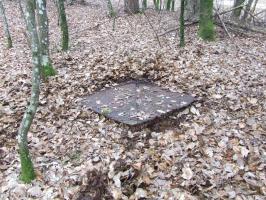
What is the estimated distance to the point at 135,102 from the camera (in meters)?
7.53

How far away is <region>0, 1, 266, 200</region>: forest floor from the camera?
5.43 metres

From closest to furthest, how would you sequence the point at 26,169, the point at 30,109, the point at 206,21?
the point at 30,109 < the point at 26,169 < the point at 206,21

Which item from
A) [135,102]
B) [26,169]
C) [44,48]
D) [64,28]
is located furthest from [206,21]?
[26,169]

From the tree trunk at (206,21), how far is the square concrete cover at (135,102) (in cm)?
390

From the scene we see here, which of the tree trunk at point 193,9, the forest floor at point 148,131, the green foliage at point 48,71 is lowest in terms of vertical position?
the forest floor at point 148,131

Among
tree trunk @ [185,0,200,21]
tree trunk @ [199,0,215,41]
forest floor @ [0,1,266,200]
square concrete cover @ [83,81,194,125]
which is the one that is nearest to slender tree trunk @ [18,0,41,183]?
forest floor @ [0,1,266,200]

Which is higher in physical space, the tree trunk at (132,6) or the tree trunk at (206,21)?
the tree trunk at (206,21)

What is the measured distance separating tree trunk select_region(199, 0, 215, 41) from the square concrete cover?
3.90 m

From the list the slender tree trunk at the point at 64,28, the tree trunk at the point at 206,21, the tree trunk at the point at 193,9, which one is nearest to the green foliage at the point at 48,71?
the slender tree trunk at the point at 64,28

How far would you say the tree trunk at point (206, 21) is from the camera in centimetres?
1111

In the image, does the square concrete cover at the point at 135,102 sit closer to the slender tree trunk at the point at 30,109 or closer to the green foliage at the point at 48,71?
the green foliage at the point at 48,71

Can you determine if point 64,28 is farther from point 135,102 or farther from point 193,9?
point 193,9

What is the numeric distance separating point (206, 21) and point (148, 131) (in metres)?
6.06

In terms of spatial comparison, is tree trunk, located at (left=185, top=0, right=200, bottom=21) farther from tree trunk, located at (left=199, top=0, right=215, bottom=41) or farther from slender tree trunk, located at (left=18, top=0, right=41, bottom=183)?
slender tree trunk, located at (left=18, top=0, right=41, bottom=183)
